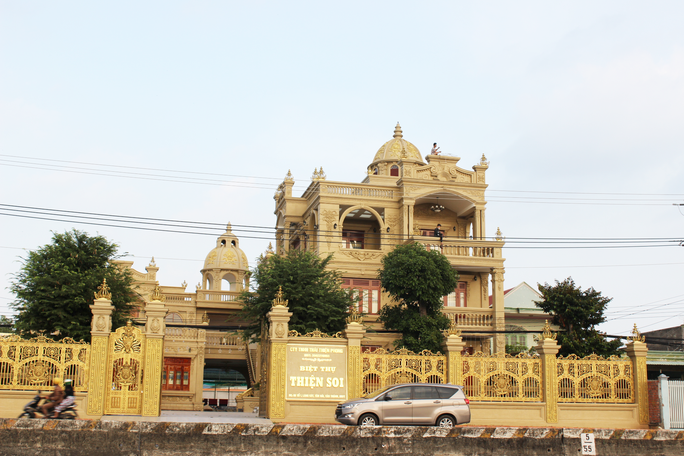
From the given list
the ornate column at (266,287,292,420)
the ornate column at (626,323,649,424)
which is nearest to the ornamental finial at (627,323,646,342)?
the ornate column at (626,323,649,424)

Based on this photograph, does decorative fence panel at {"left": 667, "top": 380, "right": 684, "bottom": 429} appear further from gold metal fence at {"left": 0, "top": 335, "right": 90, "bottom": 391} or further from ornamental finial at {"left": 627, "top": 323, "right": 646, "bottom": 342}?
gold metal fence at {"left": 0, "top": 335, "right": 90, "bottom": 391}

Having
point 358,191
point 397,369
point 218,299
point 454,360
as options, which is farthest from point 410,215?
point 397,369

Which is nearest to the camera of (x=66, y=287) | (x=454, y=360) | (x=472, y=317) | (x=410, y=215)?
(x=454, y=360)

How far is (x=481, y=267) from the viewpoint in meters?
37.3

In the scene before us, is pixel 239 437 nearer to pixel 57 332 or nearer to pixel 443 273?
pixel 57 332

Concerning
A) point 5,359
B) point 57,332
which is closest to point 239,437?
point 5,359

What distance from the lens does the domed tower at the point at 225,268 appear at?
4828 centimetres

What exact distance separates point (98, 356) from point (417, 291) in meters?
15.2

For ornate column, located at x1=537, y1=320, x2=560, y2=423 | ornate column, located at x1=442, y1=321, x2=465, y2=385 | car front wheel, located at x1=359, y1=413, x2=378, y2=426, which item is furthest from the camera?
ornate column, located at x1=537, y1=320, x2=560, y2=423

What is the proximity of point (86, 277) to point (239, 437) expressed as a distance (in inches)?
653

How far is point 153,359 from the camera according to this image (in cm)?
2075

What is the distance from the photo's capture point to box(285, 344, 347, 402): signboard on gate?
20891 mm

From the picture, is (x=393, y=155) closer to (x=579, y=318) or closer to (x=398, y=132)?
(x=398, y=132)

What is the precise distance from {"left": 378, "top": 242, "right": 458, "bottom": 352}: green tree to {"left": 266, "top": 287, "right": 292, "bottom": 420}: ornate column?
10.9 metres
